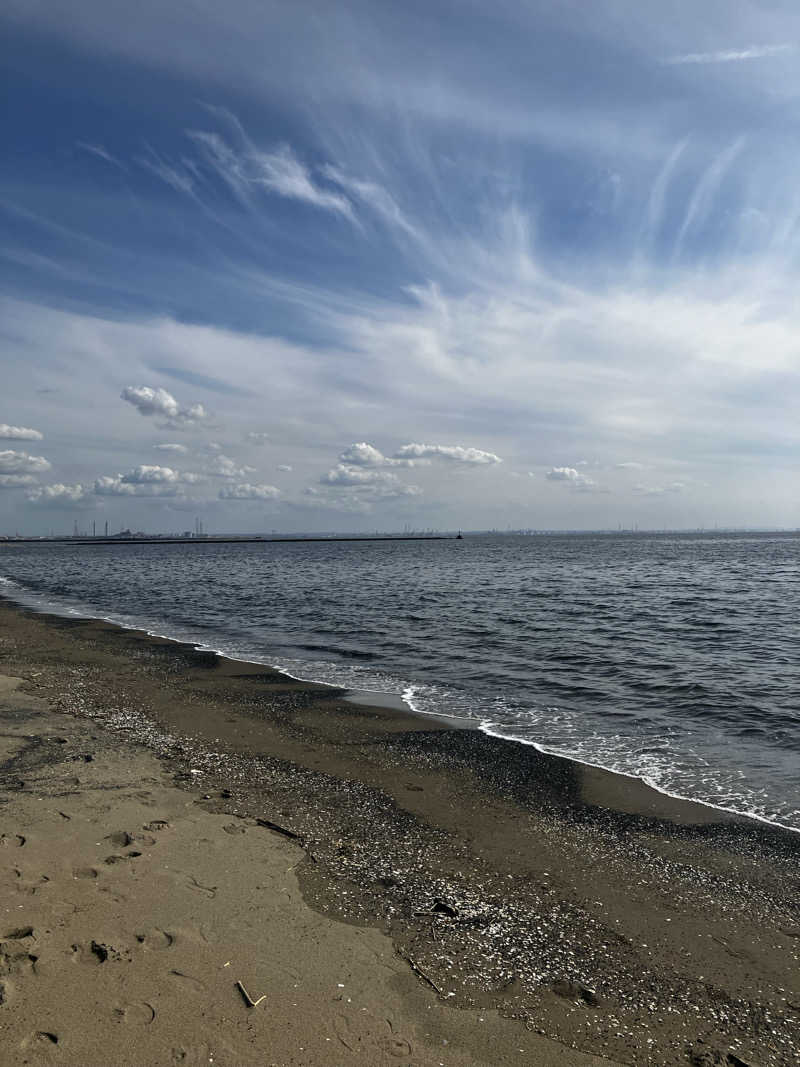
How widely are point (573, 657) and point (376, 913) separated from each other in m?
16.5

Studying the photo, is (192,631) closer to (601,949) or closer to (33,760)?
(33,760)

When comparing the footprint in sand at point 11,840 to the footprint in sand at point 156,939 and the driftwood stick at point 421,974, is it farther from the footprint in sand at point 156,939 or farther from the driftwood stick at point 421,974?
the driftwood stick at point 421,974

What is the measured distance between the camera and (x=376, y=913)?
625 cm

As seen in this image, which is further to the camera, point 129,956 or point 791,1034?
point 129,956

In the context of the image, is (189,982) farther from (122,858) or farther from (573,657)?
(573,657)

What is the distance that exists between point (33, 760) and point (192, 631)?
18.8 m

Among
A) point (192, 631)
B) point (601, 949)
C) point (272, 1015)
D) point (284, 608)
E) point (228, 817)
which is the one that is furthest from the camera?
point (284, 608)

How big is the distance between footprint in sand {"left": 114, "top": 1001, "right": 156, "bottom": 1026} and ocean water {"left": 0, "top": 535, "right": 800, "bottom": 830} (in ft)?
27.7

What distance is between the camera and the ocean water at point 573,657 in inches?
487

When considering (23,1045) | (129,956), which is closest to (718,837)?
(129,956)

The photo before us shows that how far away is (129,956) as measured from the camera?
5242 millimetres

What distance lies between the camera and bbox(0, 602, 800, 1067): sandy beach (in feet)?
15.1

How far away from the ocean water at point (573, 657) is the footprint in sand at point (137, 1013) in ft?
27.7

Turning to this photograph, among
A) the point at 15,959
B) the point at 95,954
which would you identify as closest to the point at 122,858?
the point at 95,954
